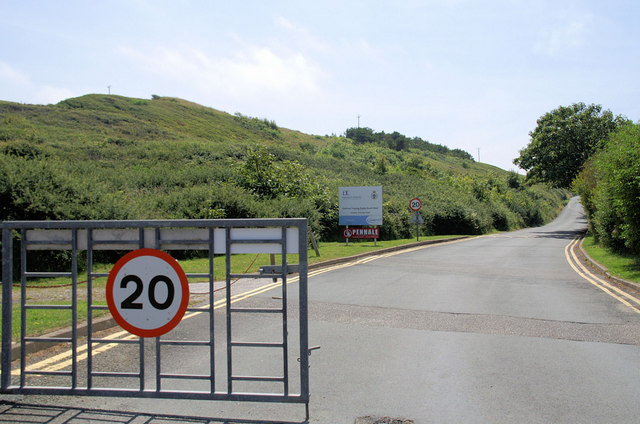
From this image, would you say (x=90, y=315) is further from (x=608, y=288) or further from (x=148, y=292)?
(x=608, y=288)

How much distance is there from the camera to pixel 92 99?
69125 mm

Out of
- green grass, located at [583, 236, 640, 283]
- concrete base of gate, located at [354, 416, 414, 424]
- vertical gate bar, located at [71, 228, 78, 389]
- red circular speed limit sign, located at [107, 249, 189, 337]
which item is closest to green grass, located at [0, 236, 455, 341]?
vertical gate bar, located at [71, 228, 78, 389]

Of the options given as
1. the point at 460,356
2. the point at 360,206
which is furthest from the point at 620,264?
the point at 460,356

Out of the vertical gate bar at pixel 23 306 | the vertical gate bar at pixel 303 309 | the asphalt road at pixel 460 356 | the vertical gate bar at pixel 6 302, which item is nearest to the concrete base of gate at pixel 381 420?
the asphalt road at pixel 460 356

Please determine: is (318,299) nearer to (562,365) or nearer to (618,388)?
(562,365)

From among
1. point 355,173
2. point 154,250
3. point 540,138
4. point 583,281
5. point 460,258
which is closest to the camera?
point 154,250

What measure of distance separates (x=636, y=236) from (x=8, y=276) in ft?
49.3

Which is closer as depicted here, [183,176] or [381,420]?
[381,420]

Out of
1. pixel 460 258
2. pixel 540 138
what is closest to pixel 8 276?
pixel 460 258

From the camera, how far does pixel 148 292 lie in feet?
15.0

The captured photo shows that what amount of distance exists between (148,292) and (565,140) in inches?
1780

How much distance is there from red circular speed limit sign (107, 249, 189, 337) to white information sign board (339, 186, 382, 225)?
71.4 ft

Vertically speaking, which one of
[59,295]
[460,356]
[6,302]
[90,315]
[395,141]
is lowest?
[460,356]

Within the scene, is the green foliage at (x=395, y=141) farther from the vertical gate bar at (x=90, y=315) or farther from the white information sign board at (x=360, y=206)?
the vertical gate bar at (x=90, y=315)
